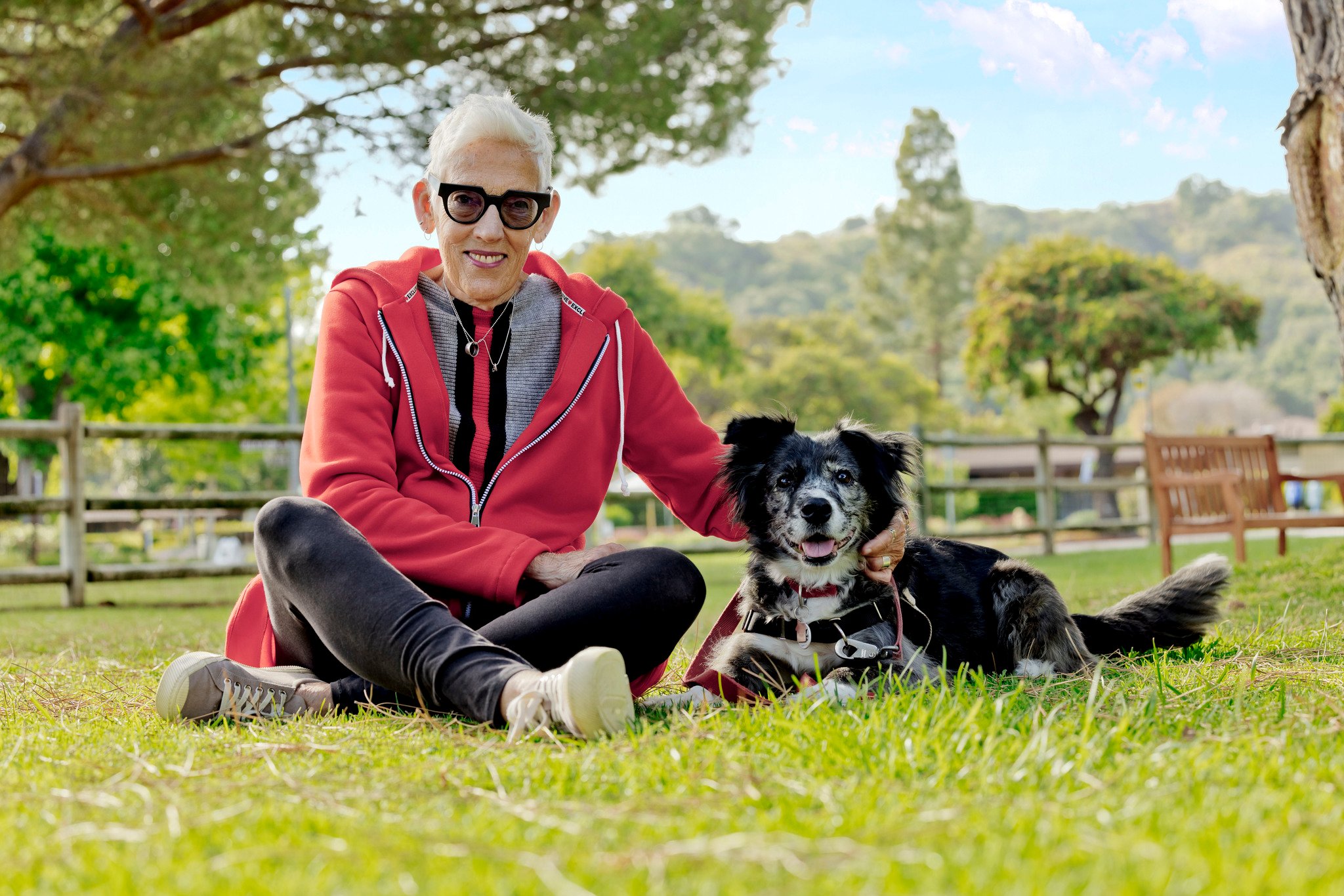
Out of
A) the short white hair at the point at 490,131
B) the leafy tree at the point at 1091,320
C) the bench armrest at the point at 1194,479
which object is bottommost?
the bench armrest at the point at 1194,479

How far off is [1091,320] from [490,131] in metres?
30.1

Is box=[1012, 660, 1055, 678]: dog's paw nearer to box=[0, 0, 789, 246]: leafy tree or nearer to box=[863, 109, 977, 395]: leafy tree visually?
box=[0, 0, 789, 246]: leafy tree

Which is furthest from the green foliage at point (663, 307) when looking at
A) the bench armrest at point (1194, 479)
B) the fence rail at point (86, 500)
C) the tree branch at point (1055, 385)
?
the bench armrest at point (1194, 479)

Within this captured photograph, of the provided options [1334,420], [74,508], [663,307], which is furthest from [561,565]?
[1334,420]

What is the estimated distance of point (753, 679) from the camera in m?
2.80

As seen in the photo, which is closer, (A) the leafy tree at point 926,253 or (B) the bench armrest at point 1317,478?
(B) the bench armrest at point 1317,478

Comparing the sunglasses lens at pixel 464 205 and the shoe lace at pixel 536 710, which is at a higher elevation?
the sunglasses lens at pixel 464 205

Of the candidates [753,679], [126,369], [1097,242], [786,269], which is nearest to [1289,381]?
[786,269]

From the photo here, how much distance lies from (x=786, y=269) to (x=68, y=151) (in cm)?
13642

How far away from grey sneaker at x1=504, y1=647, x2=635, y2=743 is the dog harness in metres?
0.91

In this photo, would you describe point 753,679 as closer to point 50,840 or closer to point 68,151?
point 50,840

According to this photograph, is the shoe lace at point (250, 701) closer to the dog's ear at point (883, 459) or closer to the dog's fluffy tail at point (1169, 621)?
the dog's ear at point (883, 459)

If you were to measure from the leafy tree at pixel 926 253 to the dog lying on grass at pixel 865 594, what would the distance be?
5773 cm

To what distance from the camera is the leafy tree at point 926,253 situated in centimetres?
5919
